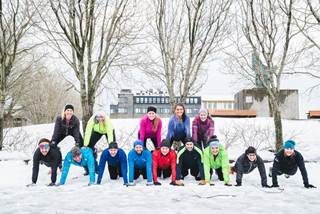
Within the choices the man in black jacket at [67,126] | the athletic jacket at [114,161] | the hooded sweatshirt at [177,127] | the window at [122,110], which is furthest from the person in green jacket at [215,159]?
the window at [122,110]

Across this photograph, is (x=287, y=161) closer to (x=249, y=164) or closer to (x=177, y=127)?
(x=249, y=164)

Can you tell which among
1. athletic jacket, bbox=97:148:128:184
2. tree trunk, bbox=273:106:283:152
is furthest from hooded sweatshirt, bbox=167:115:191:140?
tree trunk, bbox=273:106:283:152

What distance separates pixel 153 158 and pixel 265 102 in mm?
17459

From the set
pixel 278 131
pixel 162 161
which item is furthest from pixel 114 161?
pixel 278 131

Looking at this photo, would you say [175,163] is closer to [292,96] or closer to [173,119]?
[173,119]

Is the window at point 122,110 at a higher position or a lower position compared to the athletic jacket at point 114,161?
higher

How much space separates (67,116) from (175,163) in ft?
9.07

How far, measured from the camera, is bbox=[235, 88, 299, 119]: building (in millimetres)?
22500

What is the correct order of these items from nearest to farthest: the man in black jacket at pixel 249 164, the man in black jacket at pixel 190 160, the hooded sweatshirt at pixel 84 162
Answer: the man in black jacket at pixel 249 164, the hooded sweatshirt at pixel 84 162, the man in black jacket at pixel 190 160

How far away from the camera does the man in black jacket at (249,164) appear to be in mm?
7109

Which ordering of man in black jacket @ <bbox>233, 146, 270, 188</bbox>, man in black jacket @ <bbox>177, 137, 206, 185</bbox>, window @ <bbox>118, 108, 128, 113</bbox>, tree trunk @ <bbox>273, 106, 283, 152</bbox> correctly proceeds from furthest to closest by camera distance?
window @ <bbox>118, 108, 128, 113</bbox>
tree trunk @ <bbox>273, 106, 283, 152</bbox>
man in black jacket @ <bbox>177, 137, 206, 185</bbox>
man in black jacket @ <bbox>233, 146, 270, 188</bbox>

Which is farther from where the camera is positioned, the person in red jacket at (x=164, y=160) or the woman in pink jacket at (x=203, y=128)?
the woman in pink jacket at (x=203, y=128)

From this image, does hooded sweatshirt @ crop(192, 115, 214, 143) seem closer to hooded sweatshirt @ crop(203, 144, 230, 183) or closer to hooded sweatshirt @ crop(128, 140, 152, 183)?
hooded sweatshirt @ crop(203, 144, 230, 183)

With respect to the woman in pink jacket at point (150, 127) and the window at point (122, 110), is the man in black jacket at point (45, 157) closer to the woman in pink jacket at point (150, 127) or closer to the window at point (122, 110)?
the woman in pink jacket at point (150, 127)
